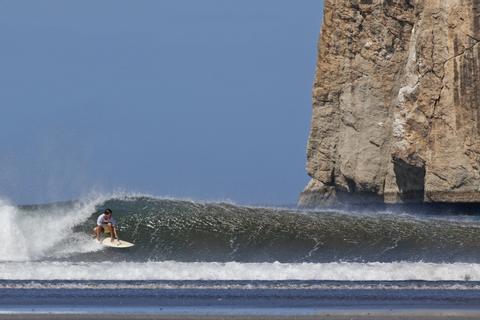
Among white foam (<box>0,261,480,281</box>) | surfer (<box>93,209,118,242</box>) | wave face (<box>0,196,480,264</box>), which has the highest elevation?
surfer (<box>93,209,118,242</box>)

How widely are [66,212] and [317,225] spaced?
705 cm

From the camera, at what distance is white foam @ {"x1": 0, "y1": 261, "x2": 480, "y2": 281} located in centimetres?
2791

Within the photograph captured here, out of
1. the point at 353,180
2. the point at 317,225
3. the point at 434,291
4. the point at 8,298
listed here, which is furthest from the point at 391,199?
the point at 8,298

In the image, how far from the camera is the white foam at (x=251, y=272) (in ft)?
91.6

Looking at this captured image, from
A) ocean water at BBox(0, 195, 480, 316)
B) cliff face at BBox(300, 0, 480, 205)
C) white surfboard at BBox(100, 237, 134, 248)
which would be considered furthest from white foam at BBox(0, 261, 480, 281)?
cliff face at BBox(300, 0, 480, 205)

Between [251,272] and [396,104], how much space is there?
15793 millimetres

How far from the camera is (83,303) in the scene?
2198cm

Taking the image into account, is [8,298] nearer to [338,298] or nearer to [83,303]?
[83,303]

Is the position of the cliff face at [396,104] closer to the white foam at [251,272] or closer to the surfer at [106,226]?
the surfer at [106,226]

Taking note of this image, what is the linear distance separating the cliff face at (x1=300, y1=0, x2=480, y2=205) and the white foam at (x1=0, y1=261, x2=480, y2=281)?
1227cm

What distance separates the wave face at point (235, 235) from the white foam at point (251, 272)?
315cm

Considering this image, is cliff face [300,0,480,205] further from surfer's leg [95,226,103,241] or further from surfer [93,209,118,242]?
surfer's leg [95,226,103,241]

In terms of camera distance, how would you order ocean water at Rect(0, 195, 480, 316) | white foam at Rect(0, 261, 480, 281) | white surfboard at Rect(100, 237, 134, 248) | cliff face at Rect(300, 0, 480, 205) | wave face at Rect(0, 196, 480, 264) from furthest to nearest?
cliff face at Rect(300, 0, 480, 205) → white surfboard at Rect(100, 237, 134, 248) → wave face at Rect(0, 196, 480, 264) → white foam at Rect(0, 261, 480, 281) → ocean water at Rect(0, 195, 480, 316)

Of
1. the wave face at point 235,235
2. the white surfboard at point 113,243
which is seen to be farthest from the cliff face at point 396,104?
the white surfboard at point 113,243
